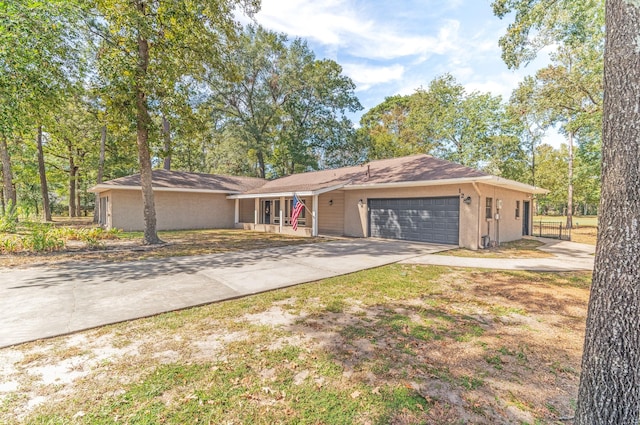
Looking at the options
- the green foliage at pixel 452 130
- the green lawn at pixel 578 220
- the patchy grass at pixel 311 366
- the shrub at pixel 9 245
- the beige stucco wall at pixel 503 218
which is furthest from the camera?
the green lawn at pixel 578 220

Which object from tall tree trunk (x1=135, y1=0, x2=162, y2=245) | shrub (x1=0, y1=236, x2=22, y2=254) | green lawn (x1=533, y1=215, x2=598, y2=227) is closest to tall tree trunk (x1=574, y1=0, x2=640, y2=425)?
tall tree trunk (x1=135, y1=0, x2=162, y2=245)

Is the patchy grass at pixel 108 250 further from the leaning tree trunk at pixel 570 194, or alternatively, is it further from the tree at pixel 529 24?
the leaning tree trunk at pixel 570 194

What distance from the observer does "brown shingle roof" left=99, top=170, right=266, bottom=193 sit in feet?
53.5

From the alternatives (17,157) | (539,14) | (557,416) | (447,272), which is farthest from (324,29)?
(17,157)

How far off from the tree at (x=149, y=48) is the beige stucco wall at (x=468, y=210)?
347 inches

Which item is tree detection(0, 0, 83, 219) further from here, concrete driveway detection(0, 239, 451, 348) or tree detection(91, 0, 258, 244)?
concrete driveway detection(0, 239, 451, 348)

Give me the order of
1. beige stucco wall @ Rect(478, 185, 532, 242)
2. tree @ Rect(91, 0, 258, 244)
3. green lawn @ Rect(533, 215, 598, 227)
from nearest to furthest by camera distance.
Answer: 1. tree @ Rect(91, 0, 258, 244)
2. beige stucco wall @ Rect(478, 185, 532, 242)
3. green lawn @ Rect(533, 215, 598, 227)

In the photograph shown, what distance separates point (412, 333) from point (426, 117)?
90.9ft

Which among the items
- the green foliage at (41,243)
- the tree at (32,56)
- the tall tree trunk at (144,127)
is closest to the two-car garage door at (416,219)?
the tall tree trunk at (144,127)

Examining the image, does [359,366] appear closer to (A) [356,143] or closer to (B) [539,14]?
(B) [539,14]

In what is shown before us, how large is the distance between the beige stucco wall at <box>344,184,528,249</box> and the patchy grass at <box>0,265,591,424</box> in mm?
6502

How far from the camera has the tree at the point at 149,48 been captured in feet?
30.8

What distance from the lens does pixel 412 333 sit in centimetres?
Answer: 376

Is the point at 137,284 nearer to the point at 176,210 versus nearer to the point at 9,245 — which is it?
the point at 9,245
